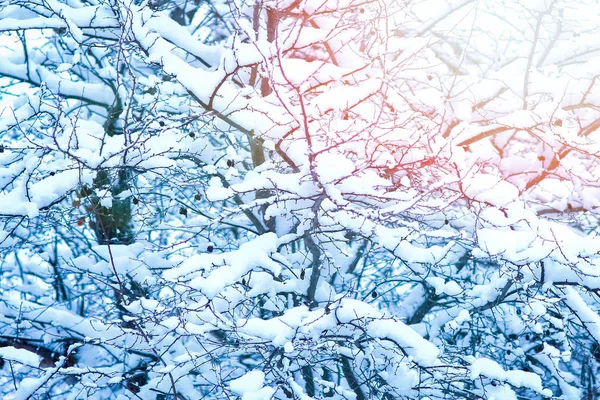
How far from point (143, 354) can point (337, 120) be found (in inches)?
115

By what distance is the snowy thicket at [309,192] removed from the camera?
3221 mm

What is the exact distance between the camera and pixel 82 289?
20.8 ft

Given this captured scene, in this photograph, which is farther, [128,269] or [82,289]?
[82,289]

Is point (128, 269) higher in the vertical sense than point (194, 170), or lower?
lower

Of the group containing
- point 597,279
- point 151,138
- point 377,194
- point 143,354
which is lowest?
point 597,279

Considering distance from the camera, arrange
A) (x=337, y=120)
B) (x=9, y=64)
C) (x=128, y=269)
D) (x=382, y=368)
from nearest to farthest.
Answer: (x=337, y=120) → (x=382, y=368) → (x=128, y=269) → (x=9, y=64)

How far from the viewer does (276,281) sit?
4.02m

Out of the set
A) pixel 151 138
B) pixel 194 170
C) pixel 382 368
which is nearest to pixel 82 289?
pixel 194 170

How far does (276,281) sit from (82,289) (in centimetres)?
339

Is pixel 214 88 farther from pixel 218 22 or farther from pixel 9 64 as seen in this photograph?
pixel 218 22

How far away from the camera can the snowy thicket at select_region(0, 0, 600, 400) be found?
3.22 m

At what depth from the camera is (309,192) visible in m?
3.05

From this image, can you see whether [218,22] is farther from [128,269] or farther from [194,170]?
[128,269]

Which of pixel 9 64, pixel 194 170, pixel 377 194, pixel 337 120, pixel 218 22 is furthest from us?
pixel 218 22
